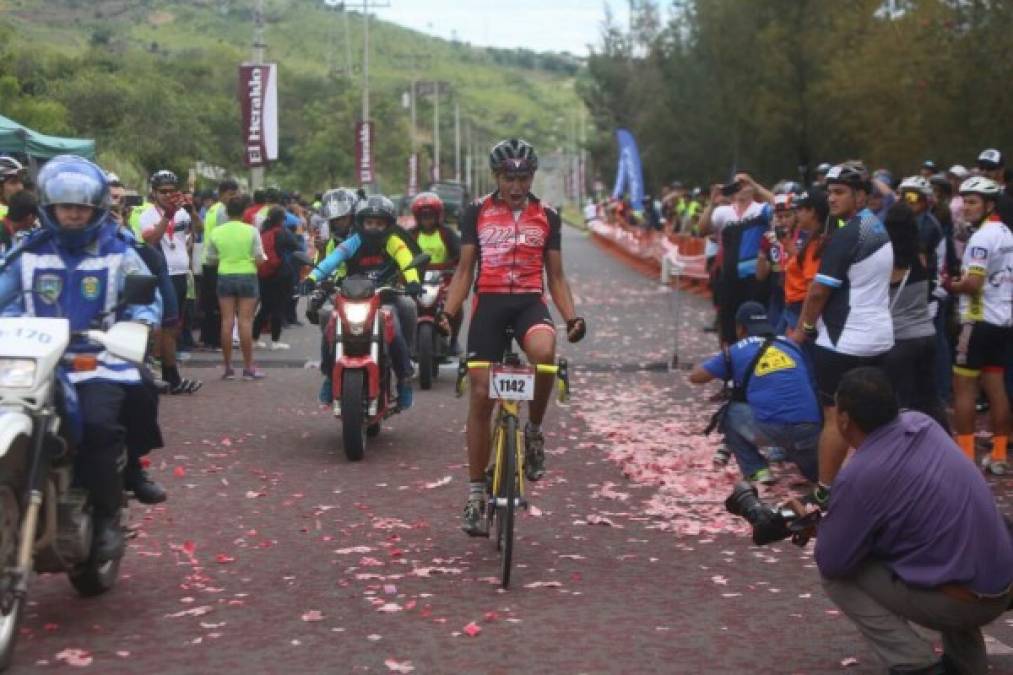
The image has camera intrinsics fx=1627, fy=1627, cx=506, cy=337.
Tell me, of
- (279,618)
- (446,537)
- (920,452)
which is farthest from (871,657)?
(446,537)

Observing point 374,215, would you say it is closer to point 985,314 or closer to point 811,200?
point 811,200

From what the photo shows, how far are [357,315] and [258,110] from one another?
758 inches

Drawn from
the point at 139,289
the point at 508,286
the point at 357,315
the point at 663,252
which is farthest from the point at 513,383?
the point at 663,252

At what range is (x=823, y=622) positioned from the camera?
7.17 m

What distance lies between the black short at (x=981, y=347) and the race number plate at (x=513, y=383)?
417 cm

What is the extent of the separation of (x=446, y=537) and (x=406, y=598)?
59.9 inches

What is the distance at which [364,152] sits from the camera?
53.9 m

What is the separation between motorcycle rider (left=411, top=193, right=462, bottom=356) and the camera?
1681 centimetres

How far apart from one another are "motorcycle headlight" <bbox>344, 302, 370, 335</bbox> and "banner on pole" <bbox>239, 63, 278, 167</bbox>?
61.3 ft

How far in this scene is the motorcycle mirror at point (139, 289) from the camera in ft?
22.5

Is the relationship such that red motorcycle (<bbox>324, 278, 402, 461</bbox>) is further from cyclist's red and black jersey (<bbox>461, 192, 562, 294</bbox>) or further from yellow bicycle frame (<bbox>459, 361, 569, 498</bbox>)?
yellow bicycle frame (<bbox>459, 361, 569, 498</bbox>)

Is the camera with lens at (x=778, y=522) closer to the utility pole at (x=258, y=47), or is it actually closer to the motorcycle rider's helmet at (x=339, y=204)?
the motorcycle rider's helmet at (x=339, y=204)

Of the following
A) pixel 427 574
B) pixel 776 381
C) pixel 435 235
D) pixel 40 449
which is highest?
pixel 435 235

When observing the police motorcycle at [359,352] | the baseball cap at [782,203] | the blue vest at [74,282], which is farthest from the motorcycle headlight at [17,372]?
the baseball cap at [782,203]
